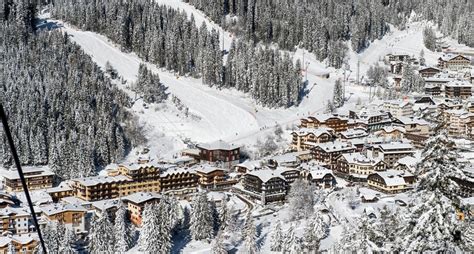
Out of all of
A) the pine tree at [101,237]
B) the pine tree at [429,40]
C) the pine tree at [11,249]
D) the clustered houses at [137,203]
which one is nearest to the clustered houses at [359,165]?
the clustered houses at [137,203]

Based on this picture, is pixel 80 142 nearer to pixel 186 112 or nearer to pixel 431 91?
pixel 186 112

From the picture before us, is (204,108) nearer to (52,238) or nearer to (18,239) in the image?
(18,239)

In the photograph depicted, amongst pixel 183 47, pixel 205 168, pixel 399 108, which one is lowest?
pixel 205 168

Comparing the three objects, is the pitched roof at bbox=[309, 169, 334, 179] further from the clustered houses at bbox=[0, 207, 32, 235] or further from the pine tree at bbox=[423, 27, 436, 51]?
the pine tree at bbox=[423, 27, 436, 51]

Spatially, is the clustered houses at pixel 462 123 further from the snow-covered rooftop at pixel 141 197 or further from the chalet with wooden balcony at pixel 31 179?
the chalet with wooden balcony at pixel 31 179

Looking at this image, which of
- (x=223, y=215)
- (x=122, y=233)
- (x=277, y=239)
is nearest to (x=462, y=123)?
(x=223, y=215)

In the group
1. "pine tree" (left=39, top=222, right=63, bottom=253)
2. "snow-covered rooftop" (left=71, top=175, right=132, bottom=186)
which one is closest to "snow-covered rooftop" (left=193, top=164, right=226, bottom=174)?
"snow-covered rooftop" (left=71, top=175, right=132, bottom=186)
